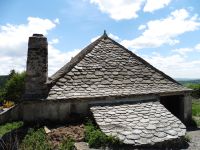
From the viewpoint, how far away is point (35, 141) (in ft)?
28.5

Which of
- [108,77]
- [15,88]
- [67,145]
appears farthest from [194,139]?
[15,88]

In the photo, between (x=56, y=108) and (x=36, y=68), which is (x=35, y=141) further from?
(x=36, y=68)

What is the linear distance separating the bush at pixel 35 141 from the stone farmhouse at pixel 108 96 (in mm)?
1288

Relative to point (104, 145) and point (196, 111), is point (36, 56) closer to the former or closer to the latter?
point (104, 145)

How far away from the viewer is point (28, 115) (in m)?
10.7

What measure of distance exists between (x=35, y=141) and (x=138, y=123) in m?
3.64

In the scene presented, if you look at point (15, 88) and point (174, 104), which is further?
point (15, 88)

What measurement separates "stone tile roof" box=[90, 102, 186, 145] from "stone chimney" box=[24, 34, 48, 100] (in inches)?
85.5

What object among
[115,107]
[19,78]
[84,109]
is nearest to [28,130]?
[84,109]

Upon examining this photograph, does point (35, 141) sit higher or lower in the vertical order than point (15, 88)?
lower

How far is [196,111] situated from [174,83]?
15.2 ft

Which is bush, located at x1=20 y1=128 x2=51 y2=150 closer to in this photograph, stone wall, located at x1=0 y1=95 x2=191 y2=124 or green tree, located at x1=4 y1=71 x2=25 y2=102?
stone wall, located at x1=0 y1=95 x2=191 y2=124

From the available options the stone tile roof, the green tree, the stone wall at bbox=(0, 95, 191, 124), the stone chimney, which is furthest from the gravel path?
the green tree

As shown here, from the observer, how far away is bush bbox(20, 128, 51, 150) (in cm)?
830
